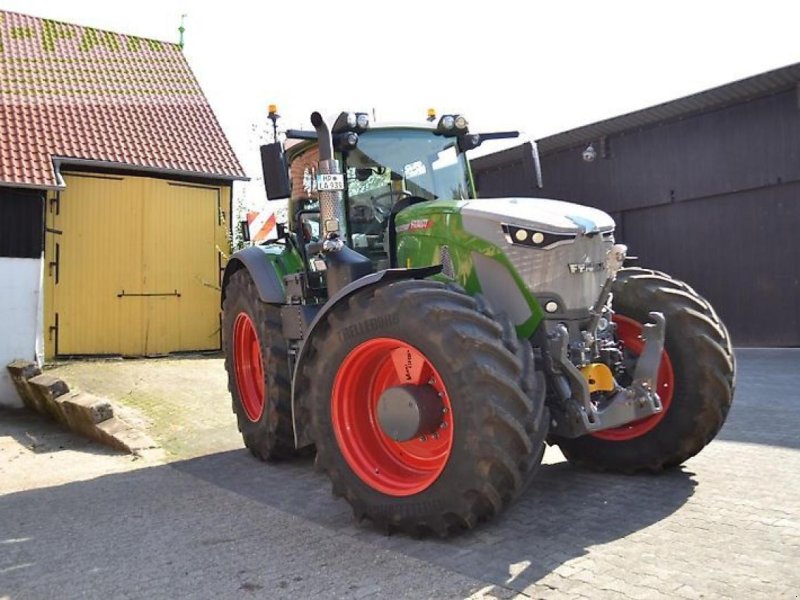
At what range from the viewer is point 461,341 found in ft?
11.5

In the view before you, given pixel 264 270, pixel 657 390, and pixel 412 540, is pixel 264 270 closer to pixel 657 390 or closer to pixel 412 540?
pixel 412 540

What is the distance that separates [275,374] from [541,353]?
2.35m

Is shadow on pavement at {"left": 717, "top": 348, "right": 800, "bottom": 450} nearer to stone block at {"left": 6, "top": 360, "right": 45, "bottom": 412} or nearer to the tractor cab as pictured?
the tractor cab

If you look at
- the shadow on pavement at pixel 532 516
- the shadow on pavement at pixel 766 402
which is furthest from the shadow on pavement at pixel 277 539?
the shadow on pavement at pixel 766 402

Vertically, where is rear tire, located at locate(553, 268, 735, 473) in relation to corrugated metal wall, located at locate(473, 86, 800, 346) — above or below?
below

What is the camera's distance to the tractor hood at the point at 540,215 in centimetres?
406

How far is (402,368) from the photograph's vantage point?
4.10 meters

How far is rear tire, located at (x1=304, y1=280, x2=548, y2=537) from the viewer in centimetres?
342

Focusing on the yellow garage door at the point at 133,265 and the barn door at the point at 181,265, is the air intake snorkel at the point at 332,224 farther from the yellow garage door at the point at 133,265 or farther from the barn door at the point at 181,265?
the barn door at the point at 181,265

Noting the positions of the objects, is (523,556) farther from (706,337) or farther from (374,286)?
(706,337)

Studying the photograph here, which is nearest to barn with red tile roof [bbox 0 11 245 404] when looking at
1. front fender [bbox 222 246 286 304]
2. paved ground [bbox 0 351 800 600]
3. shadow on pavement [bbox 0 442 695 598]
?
front fender [bbox 222 246 286 304]

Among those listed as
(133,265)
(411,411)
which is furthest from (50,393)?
(411,411)

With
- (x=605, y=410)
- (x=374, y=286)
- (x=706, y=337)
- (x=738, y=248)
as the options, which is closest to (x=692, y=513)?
(x=605, y=410)

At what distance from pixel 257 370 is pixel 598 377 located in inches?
132
